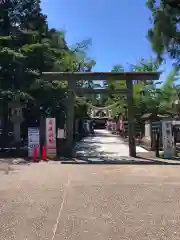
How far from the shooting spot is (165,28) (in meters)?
16.1

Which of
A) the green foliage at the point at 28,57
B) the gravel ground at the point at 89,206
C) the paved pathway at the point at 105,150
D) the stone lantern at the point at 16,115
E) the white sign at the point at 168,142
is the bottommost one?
the gravel ground at the point at 89,206

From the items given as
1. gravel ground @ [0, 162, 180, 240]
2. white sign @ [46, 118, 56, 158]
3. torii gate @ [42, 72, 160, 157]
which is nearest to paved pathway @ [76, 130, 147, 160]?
torii gate @ [42, 72, 160, 157]

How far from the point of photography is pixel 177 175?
37.5 feet

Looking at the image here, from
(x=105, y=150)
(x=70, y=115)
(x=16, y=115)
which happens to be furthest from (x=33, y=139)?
(x=105, y=150)

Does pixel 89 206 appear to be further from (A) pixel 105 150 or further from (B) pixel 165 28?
(A) pixel 105 150

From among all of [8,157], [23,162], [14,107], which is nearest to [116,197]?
[23,162]

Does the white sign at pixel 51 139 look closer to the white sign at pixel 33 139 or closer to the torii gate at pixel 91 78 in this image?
the white sign at pixel 33 139

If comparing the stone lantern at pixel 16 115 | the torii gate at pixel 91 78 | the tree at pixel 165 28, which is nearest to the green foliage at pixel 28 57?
the stone lantern at pixel 16 115

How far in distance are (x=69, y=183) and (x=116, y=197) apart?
2273 mm

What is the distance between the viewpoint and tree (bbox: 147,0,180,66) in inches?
609

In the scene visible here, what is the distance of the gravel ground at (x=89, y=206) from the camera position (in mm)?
5402

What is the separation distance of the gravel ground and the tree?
7517mm

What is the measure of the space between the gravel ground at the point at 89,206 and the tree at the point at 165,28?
752 cm

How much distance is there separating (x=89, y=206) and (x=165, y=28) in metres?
11.4
